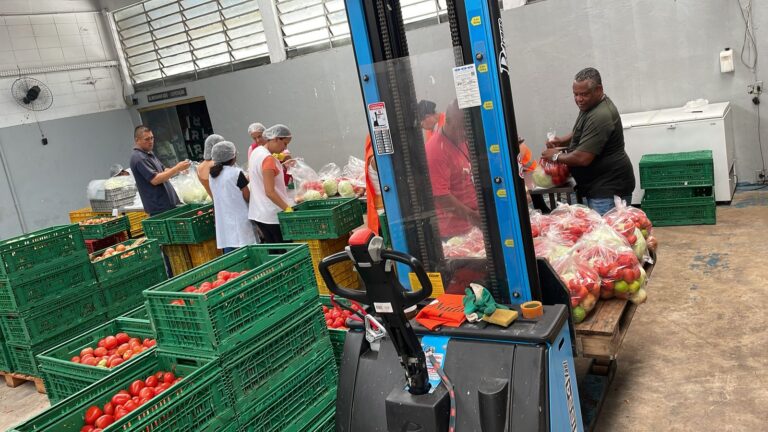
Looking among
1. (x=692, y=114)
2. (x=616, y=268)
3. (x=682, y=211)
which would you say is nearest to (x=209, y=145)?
(x=616, y=268)

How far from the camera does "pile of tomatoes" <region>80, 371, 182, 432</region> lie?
8.97ft

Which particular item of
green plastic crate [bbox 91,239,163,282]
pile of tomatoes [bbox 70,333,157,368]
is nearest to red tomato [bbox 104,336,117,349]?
pile of tomatoes [bbox 70,333,157,368]

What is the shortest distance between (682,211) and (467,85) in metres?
4.88

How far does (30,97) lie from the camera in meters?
10.5

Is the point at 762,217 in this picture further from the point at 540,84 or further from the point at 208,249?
the point at 208,249

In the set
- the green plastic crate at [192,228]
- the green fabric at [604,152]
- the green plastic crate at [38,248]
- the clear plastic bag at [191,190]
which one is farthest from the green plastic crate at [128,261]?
the green fabric at [604,152]

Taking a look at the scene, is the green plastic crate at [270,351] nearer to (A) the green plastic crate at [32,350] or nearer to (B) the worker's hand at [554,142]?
(A) the green plastic crate at [32,350]

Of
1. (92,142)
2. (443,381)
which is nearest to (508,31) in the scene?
(443,381)

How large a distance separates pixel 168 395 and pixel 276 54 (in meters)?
7.91

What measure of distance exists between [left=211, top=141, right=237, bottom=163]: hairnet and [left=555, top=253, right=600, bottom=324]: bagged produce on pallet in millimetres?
3394

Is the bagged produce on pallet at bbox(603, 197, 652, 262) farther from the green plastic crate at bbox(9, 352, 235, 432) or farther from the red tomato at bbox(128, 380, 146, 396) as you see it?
the red tomato at bbox(128, 380, 146, 396)

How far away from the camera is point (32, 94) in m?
10.5

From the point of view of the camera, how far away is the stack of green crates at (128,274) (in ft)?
17.5

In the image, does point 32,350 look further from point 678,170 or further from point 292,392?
point 678,170
